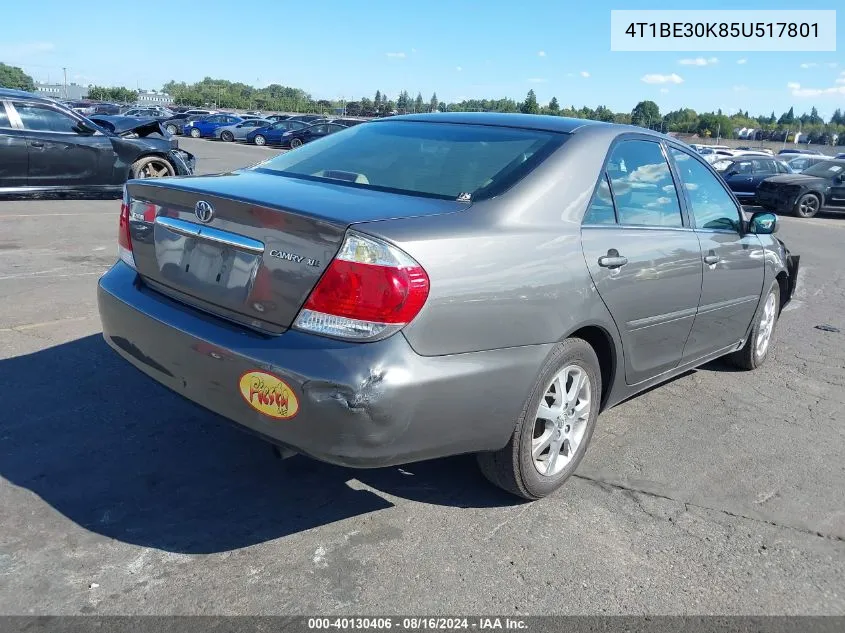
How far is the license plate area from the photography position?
2764 mm

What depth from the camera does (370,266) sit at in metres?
2.52

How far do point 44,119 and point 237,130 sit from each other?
Answer: 31.1m

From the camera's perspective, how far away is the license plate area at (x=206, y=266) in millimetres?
2764

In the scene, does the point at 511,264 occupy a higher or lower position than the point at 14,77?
lower

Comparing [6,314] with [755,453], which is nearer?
[755,453]

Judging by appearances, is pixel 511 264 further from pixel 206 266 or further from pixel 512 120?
pixel 512 120

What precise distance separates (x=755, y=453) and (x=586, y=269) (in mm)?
1619

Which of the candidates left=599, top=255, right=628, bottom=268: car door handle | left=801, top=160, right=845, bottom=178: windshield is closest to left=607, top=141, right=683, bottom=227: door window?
left=599, top=255, right=628, bottom=268: car door handle

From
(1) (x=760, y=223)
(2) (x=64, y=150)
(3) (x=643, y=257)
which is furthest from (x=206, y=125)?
(3) (x=643, y=257)

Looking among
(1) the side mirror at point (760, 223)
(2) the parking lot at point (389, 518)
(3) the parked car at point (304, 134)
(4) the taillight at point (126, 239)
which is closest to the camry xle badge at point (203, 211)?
(4) the taillight at point (126, 239)

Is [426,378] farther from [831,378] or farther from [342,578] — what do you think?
[831,378]

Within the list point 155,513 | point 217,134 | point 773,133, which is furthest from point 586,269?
point 773,133

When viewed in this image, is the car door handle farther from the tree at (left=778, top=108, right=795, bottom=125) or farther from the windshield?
the tree at (left=778, top=108, right=795, bottom=125)

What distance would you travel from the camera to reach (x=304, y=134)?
35375 mm
